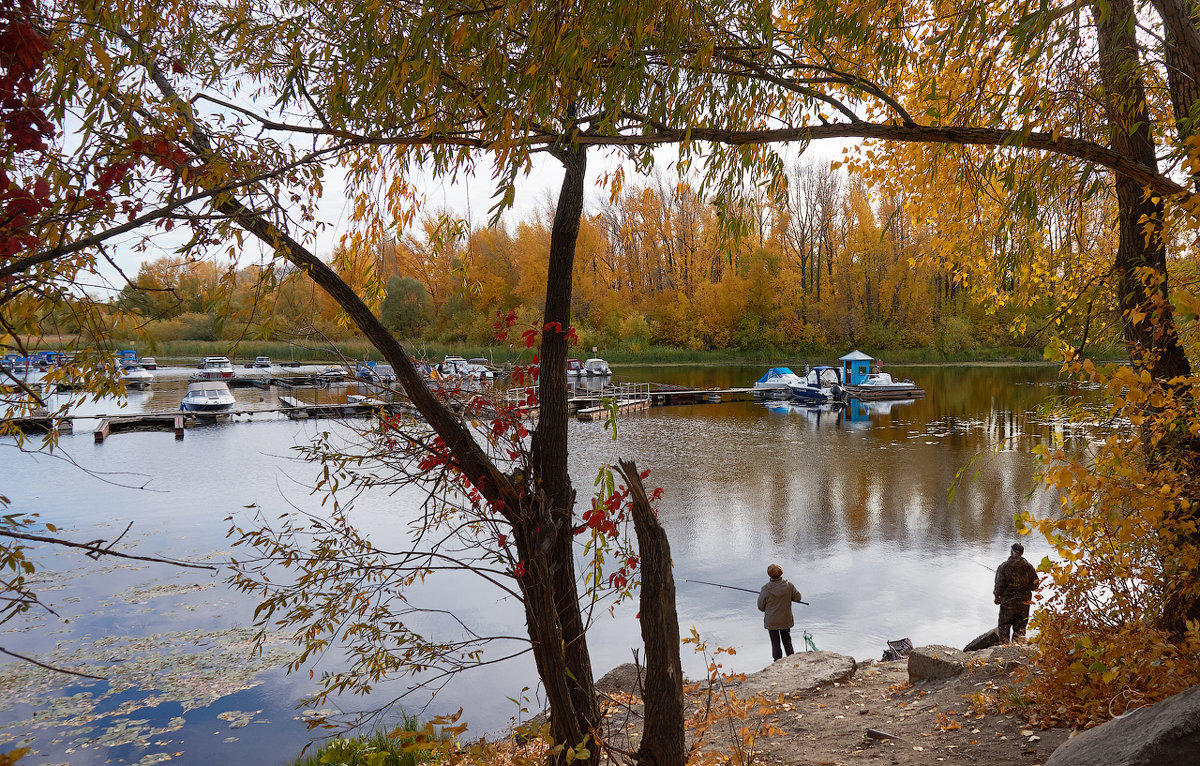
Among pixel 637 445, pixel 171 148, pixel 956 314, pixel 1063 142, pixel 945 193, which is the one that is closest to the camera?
pixel 171 148

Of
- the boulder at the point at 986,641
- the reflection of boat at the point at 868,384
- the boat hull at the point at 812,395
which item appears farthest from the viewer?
the reflection of boat at the point at 868,384

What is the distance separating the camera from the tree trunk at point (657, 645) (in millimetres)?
3457

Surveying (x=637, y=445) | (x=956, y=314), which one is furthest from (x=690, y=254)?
(x=637, y=445)

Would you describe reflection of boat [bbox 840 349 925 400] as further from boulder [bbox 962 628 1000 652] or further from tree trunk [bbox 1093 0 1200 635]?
tree trunk [bbox 1093 0 1200 635]

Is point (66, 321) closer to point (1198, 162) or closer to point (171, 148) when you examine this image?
point (171, 148)

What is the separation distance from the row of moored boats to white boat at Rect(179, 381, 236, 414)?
74.7 feet

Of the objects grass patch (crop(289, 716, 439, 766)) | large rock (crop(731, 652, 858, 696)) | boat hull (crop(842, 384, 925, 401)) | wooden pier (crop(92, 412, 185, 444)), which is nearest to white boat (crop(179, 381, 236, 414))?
wooden pier (crop(92, 412, 185, 444))

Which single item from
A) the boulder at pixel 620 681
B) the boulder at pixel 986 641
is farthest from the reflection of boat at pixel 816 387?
the boulder at pixel 620 681

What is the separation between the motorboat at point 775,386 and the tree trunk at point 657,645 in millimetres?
31055

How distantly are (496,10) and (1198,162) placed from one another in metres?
2.68

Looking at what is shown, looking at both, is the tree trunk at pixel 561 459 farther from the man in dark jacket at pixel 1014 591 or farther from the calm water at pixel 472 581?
the man in dark jacket at pixel 1014 591

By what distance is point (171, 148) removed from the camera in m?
2.28

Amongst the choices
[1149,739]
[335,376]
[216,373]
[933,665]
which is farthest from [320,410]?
[1149,739]

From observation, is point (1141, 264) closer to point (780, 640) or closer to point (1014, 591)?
point (1014, 591)
